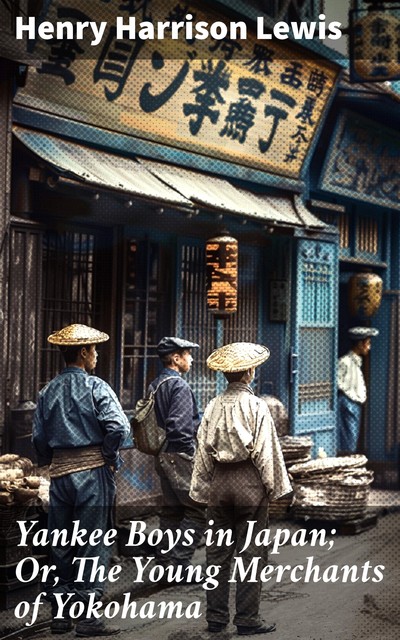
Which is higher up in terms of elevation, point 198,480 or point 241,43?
point 241,43

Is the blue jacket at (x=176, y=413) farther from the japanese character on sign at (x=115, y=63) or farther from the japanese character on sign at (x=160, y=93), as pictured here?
the japanese character on sign at (x=160, y=93)

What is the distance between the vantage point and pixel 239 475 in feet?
28.3

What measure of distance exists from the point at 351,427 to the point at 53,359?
22.1 ft

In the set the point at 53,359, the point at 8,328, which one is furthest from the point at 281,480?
the point at 53,359

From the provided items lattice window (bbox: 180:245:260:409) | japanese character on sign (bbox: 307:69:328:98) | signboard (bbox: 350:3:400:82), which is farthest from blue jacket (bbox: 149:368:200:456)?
japanese character on sign (bbox: 307:69:328:98)

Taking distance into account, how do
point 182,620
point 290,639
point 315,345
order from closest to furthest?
1. point 290,639
2. point 182,620
3. point 315,345

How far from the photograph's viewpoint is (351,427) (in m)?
17.4

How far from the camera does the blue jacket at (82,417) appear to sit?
28.0 ft

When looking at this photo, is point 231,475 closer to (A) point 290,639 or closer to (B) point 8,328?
(A) point 290,639

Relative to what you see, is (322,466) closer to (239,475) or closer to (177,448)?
(177,448)

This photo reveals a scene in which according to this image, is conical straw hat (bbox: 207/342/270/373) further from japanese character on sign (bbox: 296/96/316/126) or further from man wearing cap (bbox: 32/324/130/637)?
japanese character on sign (bbox: 296/96/316/126)

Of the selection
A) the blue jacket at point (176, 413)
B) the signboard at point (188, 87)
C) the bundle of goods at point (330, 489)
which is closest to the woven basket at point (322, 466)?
the bundle of goods at point (330, 489)

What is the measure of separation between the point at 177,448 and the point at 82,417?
2.09 metres

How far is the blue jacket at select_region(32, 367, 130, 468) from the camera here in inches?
336
